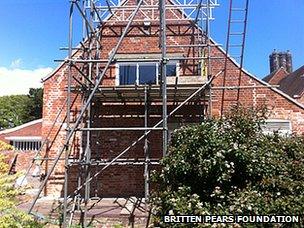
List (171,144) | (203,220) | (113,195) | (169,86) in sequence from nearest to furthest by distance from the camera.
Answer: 1. (203,220)
2. (171,144)
3. (169,86)
4. (113,195)

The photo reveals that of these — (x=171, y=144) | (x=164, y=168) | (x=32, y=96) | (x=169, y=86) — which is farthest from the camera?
(x=32, y=96)

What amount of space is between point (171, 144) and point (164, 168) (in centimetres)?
115

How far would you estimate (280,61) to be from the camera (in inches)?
1460

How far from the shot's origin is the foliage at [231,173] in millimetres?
7688

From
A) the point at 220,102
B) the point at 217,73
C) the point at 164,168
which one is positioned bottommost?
the point at 164,168

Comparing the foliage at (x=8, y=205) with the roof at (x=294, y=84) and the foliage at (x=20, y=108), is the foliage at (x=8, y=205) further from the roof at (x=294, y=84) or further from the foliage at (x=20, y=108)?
the foliage at (x=20, y=108)

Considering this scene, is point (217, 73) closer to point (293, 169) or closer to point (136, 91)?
point (136, 91)

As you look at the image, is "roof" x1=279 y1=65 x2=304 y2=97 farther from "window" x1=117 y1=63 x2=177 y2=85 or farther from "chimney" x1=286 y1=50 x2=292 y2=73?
"window" x1=117 y1=63 x2=177 y2=85

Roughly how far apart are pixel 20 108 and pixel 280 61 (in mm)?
38963

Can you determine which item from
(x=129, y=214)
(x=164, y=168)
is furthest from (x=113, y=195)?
(x=164, y=168)

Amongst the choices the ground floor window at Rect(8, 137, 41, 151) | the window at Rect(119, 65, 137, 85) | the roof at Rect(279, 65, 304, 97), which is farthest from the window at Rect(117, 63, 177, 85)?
the ground floor window at Rect(8, 137, 41, 151)

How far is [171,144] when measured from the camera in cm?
993

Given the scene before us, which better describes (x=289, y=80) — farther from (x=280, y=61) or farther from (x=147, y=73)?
(x=147, y=73)

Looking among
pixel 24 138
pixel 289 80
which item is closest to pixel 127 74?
pixel 289 80
